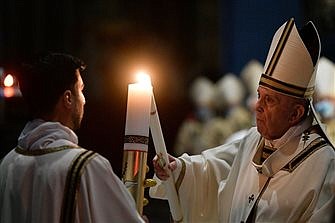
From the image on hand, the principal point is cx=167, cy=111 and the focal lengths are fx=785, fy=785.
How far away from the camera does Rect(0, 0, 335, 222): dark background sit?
9.87 meters

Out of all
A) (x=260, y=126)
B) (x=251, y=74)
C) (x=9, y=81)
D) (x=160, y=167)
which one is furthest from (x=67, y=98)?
(x=251, y=74)

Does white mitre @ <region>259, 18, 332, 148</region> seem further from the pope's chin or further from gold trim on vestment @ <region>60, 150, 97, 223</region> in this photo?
gold trim on vestment @ <region>60, 150, 97, 223</region>

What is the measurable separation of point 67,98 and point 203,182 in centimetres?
112

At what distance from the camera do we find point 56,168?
2.70 m

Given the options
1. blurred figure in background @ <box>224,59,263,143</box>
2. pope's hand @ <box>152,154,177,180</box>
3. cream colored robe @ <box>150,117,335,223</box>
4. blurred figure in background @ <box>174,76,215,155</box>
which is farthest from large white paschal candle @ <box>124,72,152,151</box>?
blurred figure in background @ <box>174,76,215,155</box>

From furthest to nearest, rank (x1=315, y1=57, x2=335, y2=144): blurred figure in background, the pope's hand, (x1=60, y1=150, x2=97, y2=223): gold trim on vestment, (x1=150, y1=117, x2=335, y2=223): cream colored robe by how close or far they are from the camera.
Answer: (x1=315, y1=57, x2=335, y2=144): blurred figure in background
the pope's hand
(x1=150, y1=117, x2=335, y2=223): cream colored robe
(x1=60, y1=150, x2=97, y2=223): gold trim on vestment

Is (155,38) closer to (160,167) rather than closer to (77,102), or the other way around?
(160,167)

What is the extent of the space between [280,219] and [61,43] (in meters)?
8.51

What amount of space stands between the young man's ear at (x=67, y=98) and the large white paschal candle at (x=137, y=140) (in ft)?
0.83

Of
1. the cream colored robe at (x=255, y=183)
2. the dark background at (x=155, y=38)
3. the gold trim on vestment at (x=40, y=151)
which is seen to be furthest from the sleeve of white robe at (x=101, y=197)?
the dark background at (x=155, y=38)

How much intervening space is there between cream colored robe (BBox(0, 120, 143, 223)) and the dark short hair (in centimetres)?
8

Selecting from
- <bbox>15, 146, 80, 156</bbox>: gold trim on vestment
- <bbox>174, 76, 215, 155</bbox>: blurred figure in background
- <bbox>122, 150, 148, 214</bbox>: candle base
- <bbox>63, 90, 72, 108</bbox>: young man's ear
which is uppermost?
<bbox>63, 90, 72, 108</bbox>: young man's ear

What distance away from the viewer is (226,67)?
11.2 metres

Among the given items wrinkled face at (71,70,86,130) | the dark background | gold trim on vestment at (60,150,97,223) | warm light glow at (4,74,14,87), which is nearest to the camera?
gold trim on vestment at (60,150,97,223)
